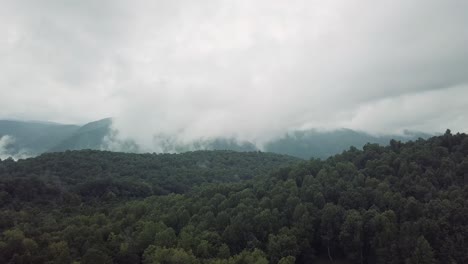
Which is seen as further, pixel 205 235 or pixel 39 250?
pixel 205 235

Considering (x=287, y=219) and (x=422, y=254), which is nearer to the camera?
(x=422, y=254)

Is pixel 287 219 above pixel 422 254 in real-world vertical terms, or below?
above

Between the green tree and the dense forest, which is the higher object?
the dense forest

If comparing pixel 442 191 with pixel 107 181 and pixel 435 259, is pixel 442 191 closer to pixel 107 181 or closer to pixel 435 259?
pixel 435 259

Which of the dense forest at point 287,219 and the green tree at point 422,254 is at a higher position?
the dense forest at point 287,219

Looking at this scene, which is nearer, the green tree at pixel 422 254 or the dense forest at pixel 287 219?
the green tree at pixel 422 254

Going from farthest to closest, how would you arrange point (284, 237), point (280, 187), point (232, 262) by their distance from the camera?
point (280, 187) → point (284, 237) → point (232, 262)

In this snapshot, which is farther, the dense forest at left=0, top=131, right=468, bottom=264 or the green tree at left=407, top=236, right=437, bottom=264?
the dense forest at left=0, top=131, right=468, bottom=264

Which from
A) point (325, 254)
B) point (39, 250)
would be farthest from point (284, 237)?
point (39, 250)
